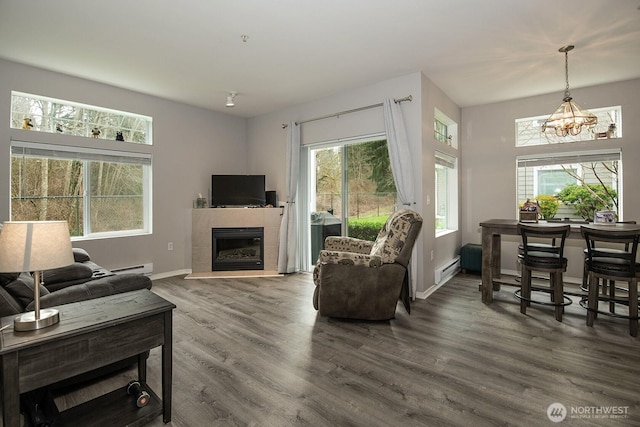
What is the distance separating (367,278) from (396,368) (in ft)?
2.86

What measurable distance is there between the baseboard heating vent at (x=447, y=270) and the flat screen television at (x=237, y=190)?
3.02 meters

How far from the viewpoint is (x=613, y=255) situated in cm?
300

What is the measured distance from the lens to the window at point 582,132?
431cm

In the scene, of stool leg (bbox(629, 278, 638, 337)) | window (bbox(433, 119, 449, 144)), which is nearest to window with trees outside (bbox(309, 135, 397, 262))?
window (bbox(433, 119, 449, 144))

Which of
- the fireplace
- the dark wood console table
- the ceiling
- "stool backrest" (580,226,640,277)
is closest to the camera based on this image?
the dark wood console table

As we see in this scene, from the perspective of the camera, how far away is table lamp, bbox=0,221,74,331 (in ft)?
4.33

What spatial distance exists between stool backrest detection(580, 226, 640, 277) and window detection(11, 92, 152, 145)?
565 centimetres

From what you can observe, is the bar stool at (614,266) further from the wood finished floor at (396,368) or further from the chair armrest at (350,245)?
the chair armrest at (350,245)

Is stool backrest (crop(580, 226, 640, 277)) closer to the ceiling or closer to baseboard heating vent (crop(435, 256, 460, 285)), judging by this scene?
baseboard heating vent (crop(435, 256, 460, 285))

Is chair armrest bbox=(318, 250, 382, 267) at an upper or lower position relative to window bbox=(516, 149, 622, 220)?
lower

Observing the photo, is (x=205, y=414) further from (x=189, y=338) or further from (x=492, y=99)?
(x=492, y=99)

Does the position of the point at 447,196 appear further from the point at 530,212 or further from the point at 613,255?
the point at 613,255

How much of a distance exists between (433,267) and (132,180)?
4.57 m
